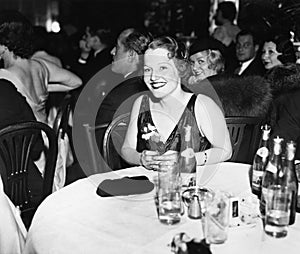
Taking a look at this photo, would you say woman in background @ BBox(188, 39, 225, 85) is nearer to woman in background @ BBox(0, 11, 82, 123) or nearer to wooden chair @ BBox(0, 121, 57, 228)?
woman in background @ BBox(0, 11, 82, 123)

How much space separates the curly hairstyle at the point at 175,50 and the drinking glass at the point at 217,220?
39.6 inches

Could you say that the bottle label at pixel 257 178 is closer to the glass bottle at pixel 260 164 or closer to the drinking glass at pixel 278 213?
the glass bottle at pixel 260 164

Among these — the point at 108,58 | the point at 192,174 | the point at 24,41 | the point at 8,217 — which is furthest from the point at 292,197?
the point at 108,58

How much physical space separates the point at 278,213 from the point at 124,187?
0.63 m

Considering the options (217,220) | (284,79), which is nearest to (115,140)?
(284,79)

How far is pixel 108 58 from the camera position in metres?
5.08

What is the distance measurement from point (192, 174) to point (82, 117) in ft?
5.86

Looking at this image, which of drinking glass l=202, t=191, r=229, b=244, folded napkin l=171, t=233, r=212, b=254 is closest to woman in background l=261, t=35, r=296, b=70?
drinking glass l=202, t=191, r=229, b=244

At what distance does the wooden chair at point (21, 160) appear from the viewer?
2.43m

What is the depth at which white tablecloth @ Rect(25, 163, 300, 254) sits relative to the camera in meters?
1.53

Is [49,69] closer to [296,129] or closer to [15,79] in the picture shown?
[15,79]

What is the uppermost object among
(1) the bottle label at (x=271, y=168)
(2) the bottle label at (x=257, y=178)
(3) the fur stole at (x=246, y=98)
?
(3) the fur stole at (x=246, y=98)

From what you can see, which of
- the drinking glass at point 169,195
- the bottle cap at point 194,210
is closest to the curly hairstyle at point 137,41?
the drinking glass at point 169,195

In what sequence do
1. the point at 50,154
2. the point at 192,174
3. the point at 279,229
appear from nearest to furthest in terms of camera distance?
the point at 279,229 → the point at 192,174 → the point at 50,154
